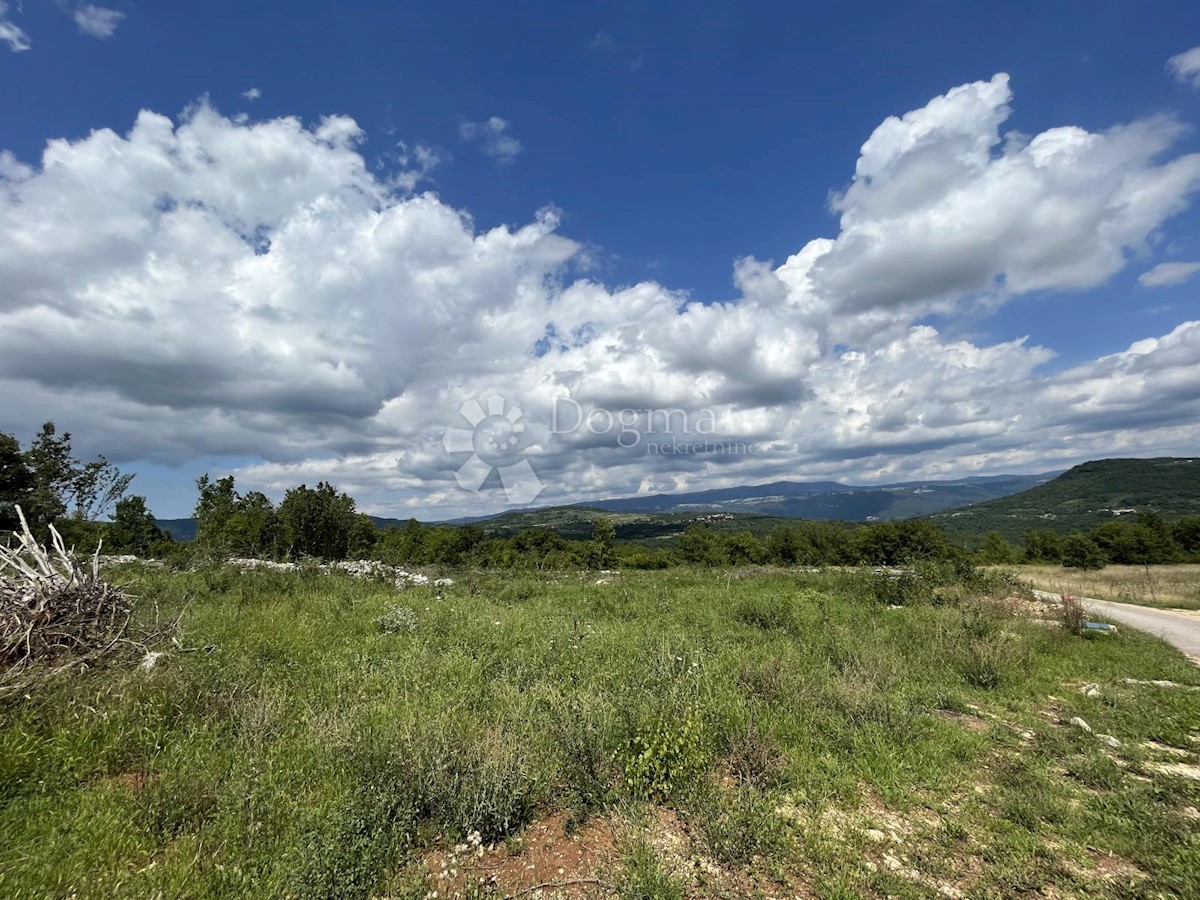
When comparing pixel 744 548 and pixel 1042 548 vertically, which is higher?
pixel 744 548

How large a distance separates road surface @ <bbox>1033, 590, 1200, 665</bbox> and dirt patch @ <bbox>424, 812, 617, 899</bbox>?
14192 millimetres

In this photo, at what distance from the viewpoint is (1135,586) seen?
31.1 meters

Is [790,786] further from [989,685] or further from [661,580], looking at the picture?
[661,580]

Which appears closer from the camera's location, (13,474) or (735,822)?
(735,822)

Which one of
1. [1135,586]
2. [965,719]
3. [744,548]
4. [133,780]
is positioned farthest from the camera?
[744,548]

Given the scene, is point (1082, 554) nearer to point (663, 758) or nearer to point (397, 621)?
point (663, 758)

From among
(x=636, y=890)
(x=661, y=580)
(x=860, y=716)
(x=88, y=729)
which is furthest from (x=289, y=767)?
(x=661, y=580)

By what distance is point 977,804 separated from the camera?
4.93 meters

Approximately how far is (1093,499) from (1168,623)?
192m

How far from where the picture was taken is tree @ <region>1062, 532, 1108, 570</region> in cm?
4912

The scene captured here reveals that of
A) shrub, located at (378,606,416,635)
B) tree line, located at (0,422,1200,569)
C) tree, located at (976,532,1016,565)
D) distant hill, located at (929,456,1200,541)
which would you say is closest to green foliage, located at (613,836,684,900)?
shrub, located at (378,606,416,635)

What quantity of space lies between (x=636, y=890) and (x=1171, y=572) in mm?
58518

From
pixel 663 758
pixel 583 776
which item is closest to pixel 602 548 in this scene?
pixel 663 758

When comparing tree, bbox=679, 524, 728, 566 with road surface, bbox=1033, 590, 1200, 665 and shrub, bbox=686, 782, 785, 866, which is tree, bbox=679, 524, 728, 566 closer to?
road surface, bbox=1033, 590, 1200, 665
